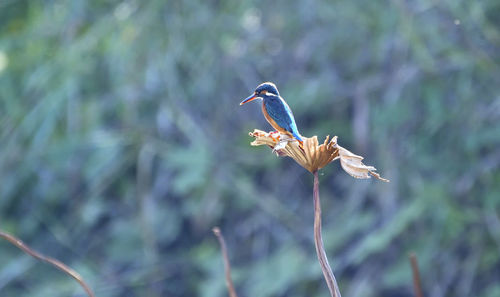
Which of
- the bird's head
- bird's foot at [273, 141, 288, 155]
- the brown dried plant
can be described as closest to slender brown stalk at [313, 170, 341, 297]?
the brown dried plant

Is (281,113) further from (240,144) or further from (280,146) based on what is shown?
(240,144)

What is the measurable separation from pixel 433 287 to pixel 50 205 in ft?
9.88

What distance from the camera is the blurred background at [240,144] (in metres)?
3.79

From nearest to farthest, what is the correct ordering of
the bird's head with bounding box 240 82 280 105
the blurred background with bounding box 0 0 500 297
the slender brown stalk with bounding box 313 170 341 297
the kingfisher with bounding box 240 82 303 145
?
1. the slender brown stalk with bounding box 313 170 341 297
2. the kingfisher with bounding box 240 82 303 145
3. the bird's head with bounding box 240 82 280 105
4. the blurred background with bounding box 0 0 500 297

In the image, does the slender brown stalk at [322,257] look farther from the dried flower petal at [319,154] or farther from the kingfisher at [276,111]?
the kingfisher at [276,111]

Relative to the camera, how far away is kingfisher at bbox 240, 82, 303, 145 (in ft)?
4.88

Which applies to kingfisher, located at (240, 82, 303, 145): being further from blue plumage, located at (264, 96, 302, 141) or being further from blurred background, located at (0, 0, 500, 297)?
blurred background, located at (0, 0, 500, 297)

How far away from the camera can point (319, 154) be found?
0.91 m

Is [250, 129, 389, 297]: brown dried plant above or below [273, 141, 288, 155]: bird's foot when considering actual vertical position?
below

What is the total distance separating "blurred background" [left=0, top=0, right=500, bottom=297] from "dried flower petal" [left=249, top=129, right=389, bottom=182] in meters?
2.79

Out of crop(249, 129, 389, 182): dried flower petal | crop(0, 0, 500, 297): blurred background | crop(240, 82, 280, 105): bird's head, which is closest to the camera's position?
crop(249, 129, 389, 182): dried flower petal

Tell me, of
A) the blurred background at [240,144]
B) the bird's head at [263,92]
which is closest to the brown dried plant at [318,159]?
the bird's head at [263,92]

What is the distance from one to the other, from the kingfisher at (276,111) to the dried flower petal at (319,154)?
16.1 inches

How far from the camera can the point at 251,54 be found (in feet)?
15.4
